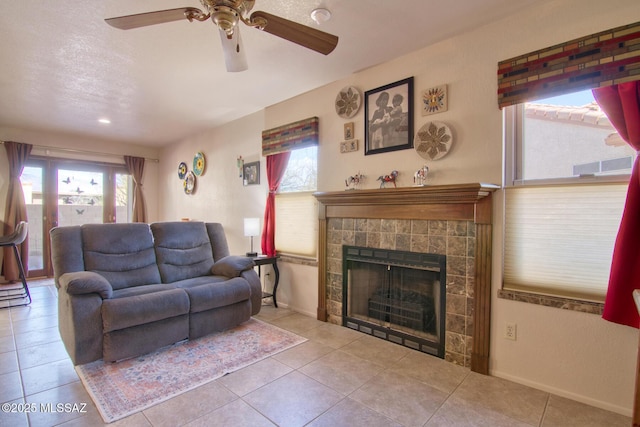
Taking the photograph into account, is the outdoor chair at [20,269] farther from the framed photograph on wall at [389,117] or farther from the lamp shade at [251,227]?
the framed photograph on wall at [389,117]

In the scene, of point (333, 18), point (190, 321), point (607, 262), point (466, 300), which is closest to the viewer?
point (607, 262)

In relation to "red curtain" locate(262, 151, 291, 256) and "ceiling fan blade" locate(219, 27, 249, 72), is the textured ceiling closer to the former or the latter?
"ceiling fan blade" locate(219, 27, 249, 72)

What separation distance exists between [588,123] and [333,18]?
183 cm

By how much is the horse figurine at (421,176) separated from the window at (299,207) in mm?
1284

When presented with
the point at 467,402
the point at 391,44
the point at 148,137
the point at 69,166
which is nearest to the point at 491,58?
the point at 391,44

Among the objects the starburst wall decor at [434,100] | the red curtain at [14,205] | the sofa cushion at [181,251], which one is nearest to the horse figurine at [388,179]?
the starburst wall decor at [434,100]

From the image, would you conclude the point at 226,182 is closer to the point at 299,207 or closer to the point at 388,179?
the point at 299,207

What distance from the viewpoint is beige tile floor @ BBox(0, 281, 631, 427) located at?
1.72 metres

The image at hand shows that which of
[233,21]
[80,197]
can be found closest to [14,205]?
[80,197]

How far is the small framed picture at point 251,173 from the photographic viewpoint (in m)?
4.16

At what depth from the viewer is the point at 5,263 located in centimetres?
481

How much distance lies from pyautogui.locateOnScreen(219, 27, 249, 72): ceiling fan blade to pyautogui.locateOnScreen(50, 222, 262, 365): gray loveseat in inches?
74.5

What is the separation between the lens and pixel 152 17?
4.99 ft

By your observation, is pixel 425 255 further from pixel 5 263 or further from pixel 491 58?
pixel 5 263
